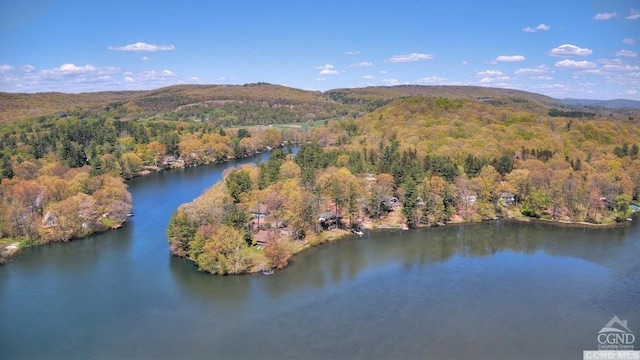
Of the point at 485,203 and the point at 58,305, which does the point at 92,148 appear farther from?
the point at 485,203

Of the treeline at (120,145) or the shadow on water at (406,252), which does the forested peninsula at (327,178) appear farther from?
the shadow on water at (406,252)

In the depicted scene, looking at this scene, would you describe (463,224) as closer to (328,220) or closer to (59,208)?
(328,220)

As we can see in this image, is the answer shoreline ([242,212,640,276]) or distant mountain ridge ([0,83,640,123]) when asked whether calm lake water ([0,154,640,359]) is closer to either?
shoreline ([242,212,640,276])

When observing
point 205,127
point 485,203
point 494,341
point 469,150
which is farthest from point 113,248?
point 205,127

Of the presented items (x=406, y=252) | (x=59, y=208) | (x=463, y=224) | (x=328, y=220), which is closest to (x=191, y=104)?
(x=59, y=208)

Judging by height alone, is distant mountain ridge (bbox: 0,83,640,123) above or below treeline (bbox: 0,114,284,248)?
above

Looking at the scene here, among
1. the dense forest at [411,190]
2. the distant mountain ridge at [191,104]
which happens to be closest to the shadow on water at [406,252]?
the dense forest at [411,190]

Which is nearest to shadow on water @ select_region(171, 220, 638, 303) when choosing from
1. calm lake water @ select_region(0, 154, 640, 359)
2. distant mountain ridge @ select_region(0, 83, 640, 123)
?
calm lake water @ select_region(0, 154, 640, 359)
